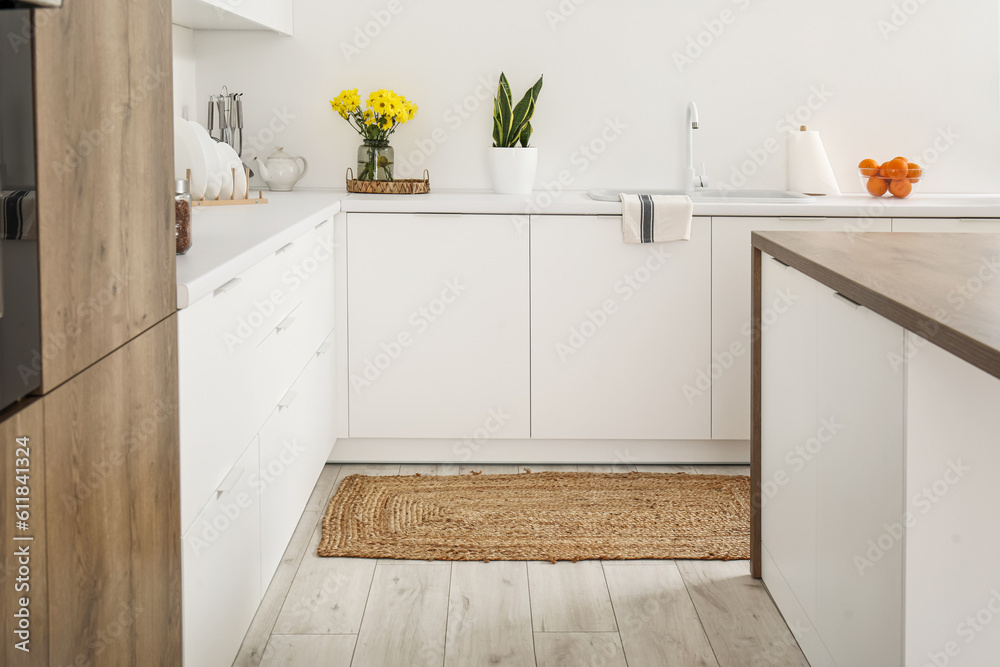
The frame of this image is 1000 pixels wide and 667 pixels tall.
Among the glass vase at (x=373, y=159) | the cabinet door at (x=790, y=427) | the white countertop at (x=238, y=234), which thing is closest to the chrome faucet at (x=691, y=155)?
the glass vase at (x=373, y=159)

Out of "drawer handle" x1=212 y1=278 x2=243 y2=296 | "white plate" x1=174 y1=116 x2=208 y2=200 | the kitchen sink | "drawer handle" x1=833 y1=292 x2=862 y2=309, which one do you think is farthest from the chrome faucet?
"drawer handle" x1=212 y1=278 x2=243 y2=296

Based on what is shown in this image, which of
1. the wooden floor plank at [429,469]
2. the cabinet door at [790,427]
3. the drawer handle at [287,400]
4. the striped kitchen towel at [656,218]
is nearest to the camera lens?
the cabinet door at [790,427]

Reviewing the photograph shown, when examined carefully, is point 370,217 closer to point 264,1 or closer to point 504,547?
point 264,1

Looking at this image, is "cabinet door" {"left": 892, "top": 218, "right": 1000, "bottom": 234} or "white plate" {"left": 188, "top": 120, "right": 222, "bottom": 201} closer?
"white plate" {"left": 188, "top": 120, "right": 222, "bottom": 201}

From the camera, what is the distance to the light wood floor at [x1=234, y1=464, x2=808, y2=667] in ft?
6.72

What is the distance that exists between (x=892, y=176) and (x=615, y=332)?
118 cm

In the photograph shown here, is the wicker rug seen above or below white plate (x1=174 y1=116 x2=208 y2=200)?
below

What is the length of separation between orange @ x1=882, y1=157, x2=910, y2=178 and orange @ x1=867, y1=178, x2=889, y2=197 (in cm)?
3

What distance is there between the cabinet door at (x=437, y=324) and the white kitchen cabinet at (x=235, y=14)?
700 mm

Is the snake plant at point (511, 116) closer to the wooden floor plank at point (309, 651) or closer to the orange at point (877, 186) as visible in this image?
the orange at point (877, 186)

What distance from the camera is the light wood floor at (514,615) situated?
205 cm

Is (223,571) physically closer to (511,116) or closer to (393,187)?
(393,187)

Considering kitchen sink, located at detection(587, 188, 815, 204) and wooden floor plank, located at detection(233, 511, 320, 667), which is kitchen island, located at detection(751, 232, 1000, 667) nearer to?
wooden floor plank, located at detection(233, 511, 320, 667)

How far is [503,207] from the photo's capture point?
10.3 feet
